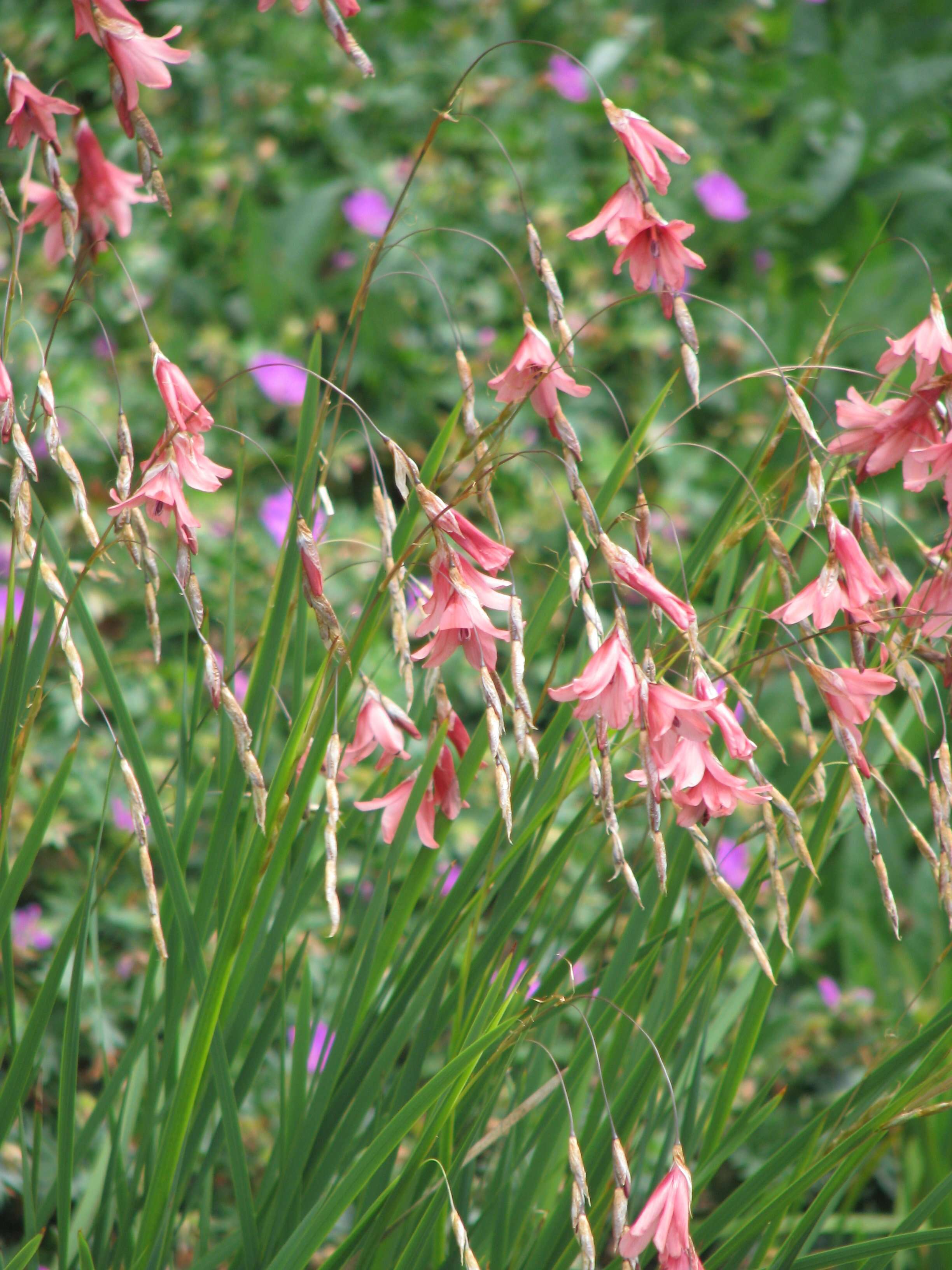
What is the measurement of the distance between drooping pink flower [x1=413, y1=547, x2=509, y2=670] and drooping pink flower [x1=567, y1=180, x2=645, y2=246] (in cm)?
23

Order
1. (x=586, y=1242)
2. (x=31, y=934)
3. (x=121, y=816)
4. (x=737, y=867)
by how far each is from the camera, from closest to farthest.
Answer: (x=586, y=1242) < (x=31, y=934) < (x=121, y=816) < (x=737, y=867)

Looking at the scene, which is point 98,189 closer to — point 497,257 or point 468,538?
point 468,538

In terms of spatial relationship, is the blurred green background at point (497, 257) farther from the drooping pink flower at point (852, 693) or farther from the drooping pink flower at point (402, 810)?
the drooping pink flower at point (852, 693)

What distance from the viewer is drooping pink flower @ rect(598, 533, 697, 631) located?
1.97ft

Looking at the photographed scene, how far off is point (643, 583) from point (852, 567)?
18cm

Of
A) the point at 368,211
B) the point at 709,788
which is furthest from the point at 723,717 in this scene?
the point at 368,211

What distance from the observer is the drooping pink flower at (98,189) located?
86cm

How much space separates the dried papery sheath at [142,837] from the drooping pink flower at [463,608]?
0.18 m

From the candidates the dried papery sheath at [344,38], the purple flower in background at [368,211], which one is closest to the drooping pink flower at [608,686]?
the dried papery sheath at [344,38]

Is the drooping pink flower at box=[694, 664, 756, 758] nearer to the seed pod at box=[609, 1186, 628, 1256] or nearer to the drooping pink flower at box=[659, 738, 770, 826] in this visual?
the drooping pink flower at box=[659, 738, 770, 826]

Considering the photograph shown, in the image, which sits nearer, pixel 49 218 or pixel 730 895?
pixel 730 895

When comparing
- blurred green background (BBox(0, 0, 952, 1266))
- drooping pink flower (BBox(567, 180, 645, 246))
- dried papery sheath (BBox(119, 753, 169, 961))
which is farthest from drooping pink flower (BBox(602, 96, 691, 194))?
blurred green background (BBox(0, 0, 952, 1266))

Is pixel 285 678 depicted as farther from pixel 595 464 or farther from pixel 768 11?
pixel 768 11

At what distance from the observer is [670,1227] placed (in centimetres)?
63
